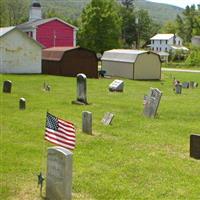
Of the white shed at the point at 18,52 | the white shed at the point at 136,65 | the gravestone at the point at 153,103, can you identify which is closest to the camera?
the gravestone at the point at 153,103

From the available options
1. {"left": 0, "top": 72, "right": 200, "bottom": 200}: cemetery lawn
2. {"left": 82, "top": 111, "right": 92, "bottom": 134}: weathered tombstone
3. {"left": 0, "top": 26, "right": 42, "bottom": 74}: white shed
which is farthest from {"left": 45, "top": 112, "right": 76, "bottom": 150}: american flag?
{"left": 0, "top": 26, "right": 42, "bottom": 74}: white shed

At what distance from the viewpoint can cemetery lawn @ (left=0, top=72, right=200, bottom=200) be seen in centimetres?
960

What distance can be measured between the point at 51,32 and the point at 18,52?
16.3 m

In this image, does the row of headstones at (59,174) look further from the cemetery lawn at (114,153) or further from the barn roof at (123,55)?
the barn roof at (123,55)

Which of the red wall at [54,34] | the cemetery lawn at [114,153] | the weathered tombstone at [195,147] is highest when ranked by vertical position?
the red wall at [54,34]

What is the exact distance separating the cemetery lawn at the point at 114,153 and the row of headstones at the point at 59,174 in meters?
0.58

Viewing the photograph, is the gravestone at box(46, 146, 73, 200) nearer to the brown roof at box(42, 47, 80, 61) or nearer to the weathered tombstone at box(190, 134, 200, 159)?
the weathered tombstone at box(190, 134, 200, 159)

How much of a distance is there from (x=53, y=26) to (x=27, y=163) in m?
46.9

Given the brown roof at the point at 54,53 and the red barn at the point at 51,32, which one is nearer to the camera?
the brown roof at the point at 54,53

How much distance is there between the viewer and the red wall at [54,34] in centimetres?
5666

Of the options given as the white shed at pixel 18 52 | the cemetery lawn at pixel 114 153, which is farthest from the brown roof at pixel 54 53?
the cemetery lawn at pixel 114 153

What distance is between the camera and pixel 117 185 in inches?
386

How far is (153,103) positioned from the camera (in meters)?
18.6

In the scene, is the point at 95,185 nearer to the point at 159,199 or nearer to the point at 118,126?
the point at 159,199
